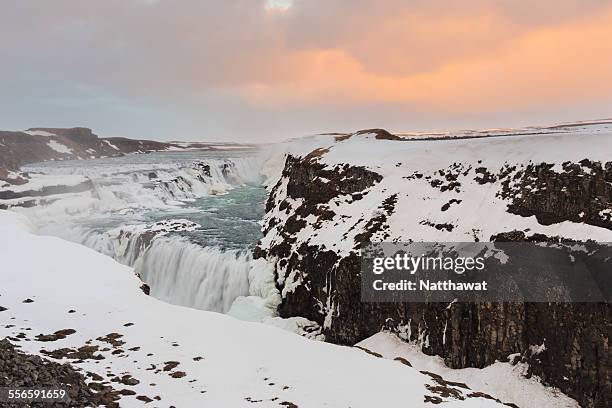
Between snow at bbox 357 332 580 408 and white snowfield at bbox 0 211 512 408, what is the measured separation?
16.0 feet

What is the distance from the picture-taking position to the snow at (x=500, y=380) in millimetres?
15227

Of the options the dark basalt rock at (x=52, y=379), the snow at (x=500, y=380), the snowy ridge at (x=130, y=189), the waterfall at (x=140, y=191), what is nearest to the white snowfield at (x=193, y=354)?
the dark basalt rock at (x=52, y=379)

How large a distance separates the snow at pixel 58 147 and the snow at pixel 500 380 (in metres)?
152

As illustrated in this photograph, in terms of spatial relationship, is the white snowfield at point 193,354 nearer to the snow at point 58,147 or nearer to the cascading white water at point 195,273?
the cascading white water at point 195,273

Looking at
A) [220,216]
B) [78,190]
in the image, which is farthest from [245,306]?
[78,190]

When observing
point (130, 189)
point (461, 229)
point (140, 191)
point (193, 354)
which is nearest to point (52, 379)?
point (193, 354)

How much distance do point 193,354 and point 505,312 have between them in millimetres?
12636

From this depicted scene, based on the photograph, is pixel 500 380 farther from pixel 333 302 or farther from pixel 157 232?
pixel 157 232

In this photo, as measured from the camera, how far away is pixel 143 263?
33.1 meters

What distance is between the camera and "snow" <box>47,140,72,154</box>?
14075cm

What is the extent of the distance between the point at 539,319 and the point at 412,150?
1744 cm

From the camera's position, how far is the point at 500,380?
16.2 m

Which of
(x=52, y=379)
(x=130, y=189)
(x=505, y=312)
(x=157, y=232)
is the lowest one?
(x=505, y=312)

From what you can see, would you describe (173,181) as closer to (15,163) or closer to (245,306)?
(245,306)
